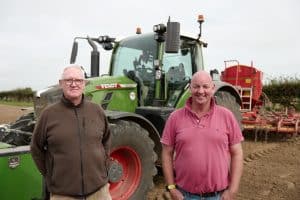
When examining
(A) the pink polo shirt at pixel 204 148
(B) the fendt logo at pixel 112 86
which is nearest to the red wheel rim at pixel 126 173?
(B) the fendt logo at pixel 112 86

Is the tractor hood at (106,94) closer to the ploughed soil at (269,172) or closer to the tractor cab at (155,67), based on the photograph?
the tractor cab at (155,67)

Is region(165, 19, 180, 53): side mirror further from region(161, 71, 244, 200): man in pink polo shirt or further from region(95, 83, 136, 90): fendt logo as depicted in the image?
region(161, 71, 244, 200): man in pink polo shirt

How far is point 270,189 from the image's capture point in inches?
223

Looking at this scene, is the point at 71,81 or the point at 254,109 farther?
the point at 254,109

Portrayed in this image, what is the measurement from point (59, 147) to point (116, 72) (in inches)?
142

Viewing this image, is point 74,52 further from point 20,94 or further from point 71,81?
point 20,94

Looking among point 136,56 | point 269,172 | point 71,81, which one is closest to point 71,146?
point 71,81

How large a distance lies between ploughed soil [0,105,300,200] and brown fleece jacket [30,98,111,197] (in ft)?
9.11

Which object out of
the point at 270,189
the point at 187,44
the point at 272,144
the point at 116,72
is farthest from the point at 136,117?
the point at 272,144

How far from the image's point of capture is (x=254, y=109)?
10.7 meters

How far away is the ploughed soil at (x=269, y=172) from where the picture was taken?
5.43 meters

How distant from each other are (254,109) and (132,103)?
5827mm

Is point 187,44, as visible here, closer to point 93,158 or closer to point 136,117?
point 136,117

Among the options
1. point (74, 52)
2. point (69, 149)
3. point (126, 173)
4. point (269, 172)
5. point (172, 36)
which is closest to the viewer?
point (69, 149)
